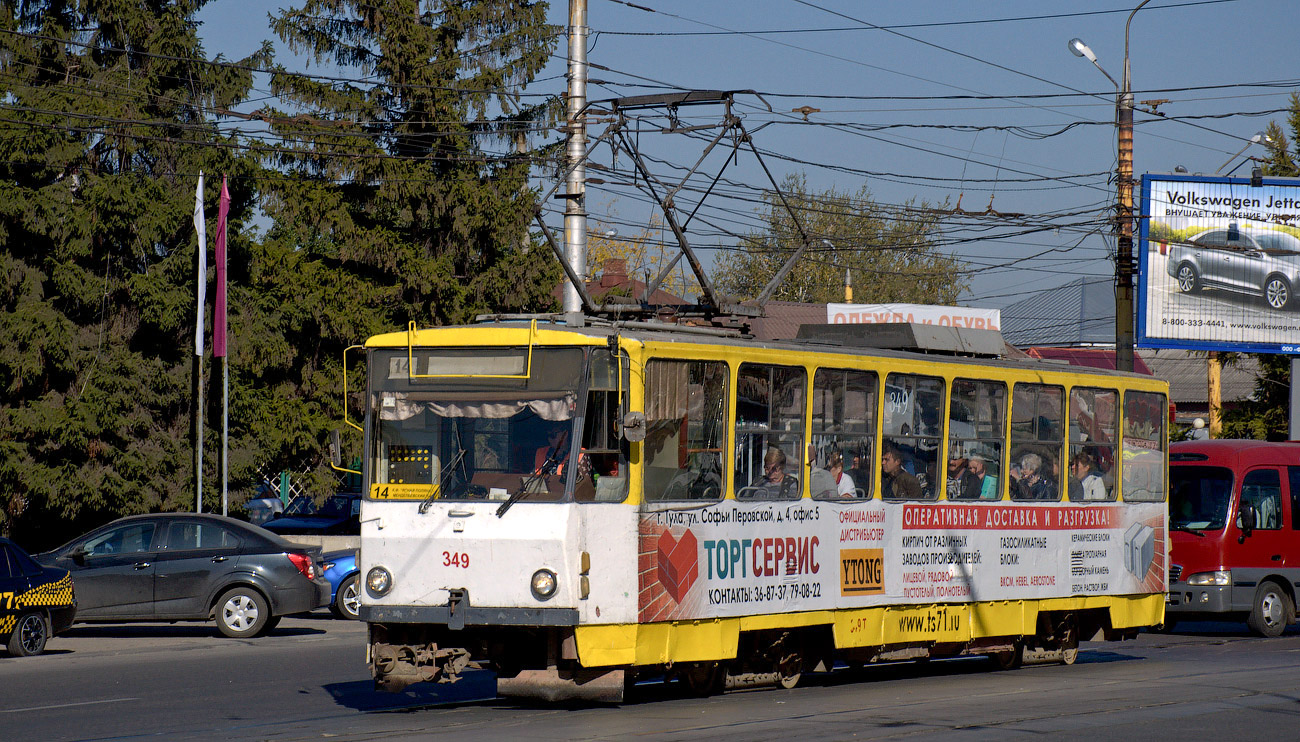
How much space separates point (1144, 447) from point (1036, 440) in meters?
2.18

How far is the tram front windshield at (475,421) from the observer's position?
422 inches

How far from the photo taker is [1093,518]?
15.4m

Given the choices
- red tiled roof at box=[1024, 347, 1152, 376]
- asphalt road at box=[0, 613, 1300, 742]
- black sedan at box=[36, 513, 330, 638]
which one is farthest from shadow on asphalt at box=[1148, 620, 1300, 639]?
red tiled roof at box=[1024, 347, 1152, 376]

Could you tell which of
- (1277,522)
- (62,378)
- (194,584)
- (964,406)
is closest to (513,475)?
(964,406)

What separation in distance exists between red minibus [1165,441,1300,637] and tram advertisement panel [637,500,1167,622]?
12.1ft

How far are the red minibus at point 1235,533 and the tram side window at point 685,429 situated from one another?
1062 cm

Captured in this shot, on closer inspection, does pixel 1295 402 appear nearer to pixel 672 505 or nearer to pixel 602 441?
pixel 672 505

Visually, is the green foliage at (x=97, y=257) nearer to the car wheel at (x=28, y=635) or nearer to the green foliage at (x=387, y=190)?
the green foliage at (x=387, y=190)

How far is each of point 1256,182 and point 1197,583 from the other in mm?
18119

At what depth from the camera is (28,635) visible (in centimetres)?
1642

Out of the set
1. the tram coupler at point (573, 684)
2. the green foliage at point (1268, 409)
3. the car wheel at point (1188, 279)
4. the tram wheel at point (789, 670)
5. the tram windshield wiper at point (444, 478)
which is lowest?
the tram wheel at point (789, 670)

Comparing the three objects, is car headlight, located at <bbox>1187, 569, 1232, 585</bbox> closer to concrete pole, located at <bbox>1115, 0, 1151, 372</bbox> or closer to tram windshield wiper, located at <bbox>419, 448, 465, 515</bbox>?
concrete pole, located at <bbox>1115, 0, 1151, 372</bbox>

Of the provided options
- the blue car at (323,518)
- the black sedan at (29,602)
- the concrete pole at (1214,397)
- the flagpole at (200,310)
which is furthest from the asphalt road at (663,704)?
the concrete pole at (1214,397)

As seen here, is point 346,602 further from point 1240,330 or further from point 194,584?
point 1240,330
